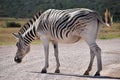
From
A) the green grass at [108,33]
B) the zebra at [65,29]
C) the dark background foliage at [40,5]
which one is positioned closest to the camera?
the zebra at [65,29]

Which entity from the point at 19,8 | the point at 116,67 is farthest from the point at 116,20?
the point at 116,67

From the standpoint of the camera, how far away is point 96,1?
107m

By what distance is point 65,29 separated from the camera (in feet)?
40.9

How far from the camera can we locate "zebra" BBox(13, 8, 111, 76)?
11.9 m

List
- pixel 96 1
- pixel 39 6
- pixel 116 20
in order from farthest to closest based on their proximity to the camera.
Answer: pixel 96 1
pixel 39 6
pixel 116 20

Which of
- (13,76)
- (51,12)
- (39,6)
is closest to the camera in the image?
(13,76)

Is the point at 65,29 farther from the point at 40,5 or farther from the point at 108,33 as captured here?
the point at 40,5

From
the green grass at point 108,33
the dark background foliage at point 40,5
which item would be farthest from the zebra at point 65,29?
the dark background foliage at point 40,5

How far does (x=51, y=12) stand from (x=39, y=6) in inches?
3379

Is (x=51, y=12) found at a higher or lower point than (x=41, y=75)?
higher

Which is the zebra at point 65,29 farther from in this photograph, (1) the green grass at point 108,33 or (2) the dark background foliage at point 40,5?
(2) the dark background foliage at point 40,5

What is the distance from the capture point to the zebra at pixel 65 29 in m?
11.9

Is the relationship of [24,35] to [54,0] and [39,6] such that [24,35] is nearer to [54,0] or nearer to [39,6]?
[39,6]

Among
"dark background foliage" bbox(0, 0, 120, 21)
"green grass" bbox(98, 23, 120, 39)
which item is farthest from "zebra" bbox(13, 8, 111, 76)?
"dark background foliage" bbox(0, 0, 120, 21)
